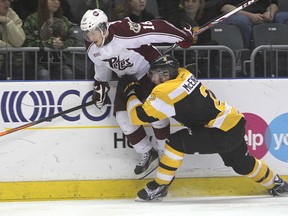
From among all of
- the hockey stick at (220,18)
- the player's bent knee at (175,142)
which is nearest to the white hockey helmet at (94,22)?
the hockey stick at (220,18)

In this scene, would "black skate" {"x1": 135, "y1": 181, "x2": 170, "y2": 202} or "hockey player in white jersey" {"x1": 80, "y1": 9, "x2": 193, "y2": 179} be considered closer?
"hockey player in white jersey" {"x1": 80, "y1": 9, "x2": 193, "y2": 179}

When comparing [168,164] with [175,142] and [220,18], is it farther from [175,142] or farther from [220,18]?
[220,18]

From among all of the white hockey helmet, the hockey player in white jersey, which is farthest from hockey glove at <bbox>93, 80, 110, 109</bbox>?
the white hockey helmet

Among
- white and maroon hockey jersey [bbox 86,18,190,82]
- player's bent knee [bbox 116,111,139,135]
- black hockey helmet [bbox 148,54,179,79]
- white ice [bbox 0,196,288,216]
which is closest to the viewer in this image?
white ice [bbox 0,196,288,216]

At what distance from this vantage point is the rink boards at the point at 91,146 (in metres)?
4.90

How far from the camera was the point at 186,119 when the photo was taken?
184 inches

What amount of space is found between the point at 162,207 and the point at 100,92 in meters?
0.81

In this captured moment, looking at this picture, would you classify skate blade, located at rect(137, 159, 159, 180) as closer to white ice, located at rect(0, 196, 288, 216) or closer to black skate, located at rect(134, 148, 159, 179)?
black skate, located at rect(134, 148, 159, 179)

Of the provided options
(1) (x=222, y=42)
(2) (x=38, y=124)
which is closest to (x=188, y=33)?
(1) (x=222, y=42)

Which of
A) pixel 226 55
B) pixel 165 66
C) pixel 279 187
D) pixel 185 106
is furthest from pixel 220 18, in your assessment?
pixel 279 187

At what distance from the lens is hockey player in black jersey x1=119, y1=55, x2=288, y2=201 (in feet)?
15.0

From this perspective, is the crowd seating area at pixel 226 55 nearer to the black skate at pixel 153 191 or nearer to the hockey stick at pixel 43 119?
the hockey stick at pixel 43 119

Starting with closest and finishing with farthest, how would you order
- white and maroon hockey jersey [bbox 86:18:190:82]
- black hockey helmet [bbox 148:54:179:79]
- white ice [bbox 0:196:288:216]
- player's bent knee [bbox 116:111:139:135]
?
white ice [bbox 0:196:288:216] → black hockey helmet [bbox 148:54:179:79] → white and maroon hockey jersey [bbox 86:18:190:82] → player's bent knee [bbox 116:111:139:135]

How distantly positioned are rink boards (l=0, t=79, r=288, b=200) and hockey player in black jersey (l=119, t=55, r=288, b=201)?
235 mm
